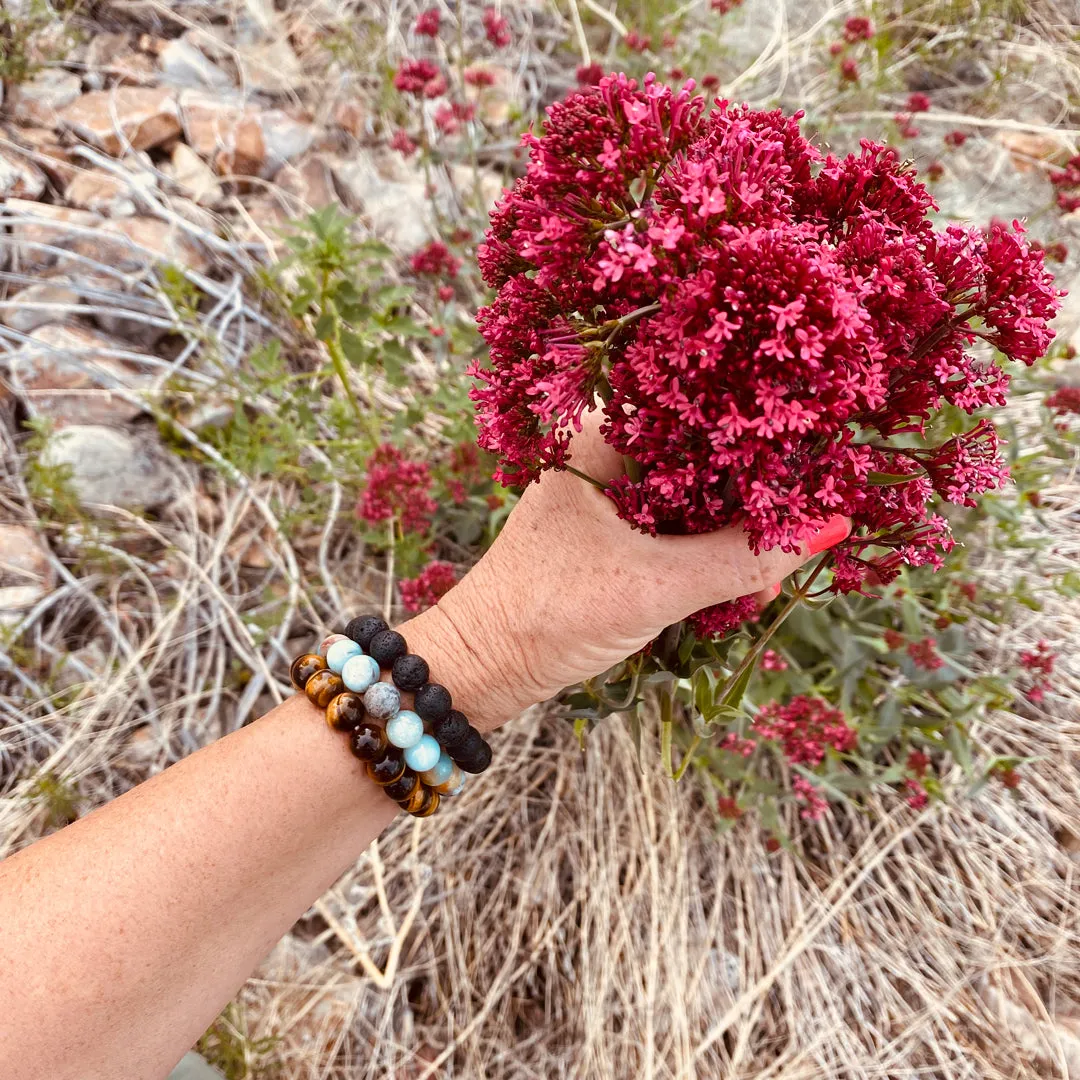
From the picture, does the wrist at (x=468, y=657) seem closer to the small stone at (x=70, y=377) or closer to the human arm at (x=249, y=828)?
the human arm at (x=249, y=828)

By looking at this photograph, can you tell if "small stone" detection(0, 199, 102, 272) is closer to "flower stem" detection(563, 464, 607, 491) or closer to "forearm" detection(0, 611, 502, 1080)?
"forearm" detection(0, 611, 502, 1080)

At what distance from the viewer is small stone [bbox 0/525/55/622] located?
7.63ft

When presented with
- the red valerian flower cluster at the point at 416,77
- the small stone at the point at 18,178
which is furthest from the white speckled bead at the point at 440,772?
the small stone at the point at 18,178

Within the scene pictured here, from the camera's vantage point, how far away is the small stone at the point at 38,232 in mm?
2668

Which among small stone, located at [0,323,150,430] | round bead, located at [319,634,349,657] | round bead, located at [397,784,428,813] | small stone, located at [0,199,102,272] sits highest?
small stone, located at [0,199,102,272]

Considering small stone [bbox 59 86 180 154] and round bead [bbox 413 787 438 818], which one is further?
small stone [bbox 59 86 180 154]

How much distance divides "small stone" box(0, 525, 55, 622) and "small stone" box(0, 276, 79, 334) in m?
0.79

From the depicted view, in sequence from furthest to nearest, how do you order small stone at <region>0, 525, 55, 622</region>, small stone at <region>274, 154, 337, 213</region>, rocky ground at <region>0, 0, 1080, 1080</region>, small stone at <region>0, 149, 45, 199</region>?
small stone at <region>274, 154, 337, 213</region> → small stone at <region>0, 149, 45, 199</region> → small stone at <region>0, 525, 55, 622</region> → rocky ground at <region>0, 0, 1080, 1080</region>

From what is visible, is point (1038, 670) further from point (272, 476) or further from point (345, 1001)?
point (272, 476)

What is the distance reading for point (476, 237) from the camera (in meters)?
3.02

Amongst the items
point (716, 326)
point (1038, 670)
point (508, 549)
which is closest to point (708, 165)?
point (716, 326)

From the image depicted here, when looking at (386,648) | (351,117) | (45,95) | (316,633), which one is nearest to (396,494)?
(316,633)

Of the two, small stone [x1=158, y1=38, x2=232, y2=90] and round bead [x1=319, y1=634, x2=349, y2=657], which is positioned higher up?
small stone [x1=158, y1=38, x2=232, y2=90]

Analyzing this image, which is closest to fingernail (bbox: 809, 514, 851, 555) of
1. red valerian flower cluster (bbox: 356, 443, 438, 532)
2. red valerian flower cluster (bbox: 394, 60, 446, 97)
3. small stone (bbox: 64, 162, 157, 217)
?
red valerian flower cluster (bbox: 356, 443, 438, 532)
